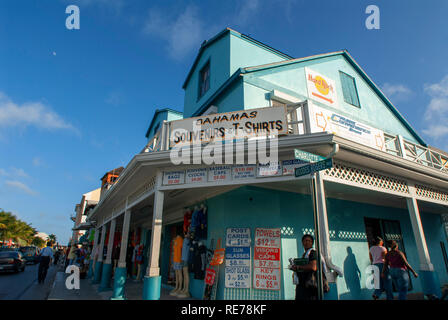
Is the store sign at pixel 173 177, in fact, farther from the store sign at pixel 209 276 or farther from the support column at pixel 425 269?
the support column at pixel 425 269

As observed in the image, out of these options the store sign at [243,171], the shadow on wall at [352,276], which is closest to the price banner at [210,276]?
the store sign at [243,171]

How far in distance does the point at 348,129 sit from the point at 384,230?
3.91 m

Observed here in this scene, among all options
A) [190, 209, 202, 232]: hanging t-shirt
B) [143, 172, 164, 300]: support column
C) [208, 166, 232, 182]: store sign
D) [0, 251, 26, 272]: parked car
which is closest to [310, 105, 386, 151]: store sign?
[208, 166, 232, 182]: store sign

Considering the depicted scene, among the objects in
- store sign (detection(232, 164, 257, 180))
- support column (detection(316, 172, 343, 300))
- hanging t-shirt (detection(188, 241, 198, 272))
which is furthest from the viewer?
hanging t-shirt (detection(188, 241, 198, 272))

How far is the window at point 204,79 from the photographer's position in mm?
11727

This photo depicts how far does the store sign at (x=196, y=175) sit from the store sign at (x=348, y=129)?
15.0 ft

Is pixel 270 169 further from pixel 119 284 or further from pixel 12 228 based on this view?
pixel 12 228

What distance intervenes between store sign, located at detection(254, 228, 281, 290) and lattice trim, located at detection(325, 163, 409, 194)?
2.11m

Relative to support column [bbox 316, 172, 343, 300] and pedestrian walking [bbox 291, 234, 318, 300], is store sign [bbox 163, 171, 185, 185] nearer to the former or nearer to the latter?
support column [bbox 316, 172, 343, 300]

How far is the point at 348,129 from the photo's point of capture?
28.9 ft

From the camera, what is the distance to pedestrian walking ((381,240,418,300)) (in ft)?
19.9

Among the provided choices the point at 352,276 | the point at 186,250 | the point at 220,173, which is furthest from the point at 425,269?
the point at 186,250

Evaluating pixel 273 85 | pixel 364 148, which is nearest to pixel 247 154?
pixel 364 148

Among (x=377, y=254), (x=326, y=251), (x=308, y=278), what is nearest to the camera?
(x=308, y=278)
